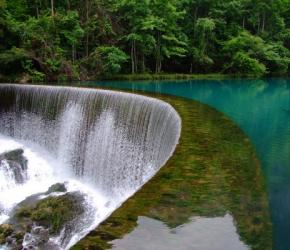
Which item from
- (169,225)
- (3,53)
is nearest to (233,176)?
(169,225)

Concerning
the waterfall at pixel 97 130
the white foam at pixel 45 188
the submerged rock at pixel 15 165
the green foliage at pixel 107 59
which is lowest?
the white foam at pixel 45 188

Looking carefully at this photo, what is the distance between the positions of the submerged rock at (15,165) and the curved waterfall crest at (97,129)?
37.8 inches

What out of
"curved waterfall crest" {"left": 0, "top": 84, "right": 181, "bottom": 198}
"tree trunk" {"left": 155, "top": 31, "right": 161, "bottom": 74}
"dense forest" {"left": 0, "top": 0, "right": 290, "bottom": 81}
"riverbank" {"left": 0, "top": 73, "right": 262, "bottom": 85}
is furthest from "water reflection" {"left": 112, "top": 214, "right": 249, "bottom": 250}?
"tree trunk" {"left": 155, "top": 31, "right": 161, "bottom": 74}

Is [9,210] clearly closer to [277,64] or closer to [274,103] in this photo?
[274,103]

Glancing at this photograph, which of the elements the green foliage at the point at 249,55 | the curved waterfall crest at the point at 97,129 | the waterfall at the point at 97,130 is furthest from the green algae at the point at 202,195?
the green foliage at the point at 249,55

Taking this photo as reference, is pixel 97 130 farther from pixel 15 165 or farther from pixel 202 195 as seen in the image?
pixel 202 195

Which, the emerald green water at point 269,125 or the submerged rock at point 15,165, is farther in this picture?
the submerged rock at point 15,165

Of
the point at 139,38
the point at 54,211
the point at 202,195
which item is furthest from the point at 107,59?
the point at 202,195

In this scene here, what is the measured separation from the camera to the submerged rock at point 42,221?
609cm

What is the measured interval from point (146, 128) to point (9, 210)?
128 inches

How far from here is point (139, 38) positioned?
20359 mm

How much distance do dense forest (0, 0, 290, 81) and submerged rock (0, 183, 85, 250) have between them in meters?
9.41

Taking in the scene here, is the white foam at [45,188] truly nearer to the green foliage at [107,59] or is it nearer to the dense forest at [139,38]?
the dense forest at [139,38]

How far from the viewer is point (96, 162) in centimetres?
913
